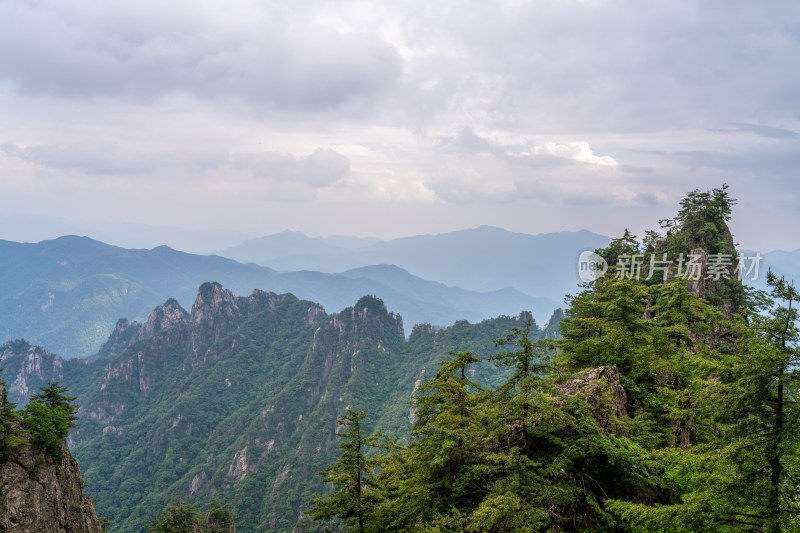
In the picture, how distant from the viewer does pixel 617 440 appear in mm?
11914

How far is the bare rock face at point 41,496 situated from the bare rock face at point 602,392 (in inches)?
1267

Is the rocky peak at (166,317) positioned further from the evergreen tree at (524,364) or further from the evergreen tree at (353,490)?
the evergreen tree at (524,364)

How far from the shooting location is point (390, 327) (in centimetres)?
14900

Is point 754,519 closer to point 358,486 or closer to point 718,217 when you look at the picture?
point 358,486

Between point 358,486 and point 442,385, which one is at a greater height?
point 442,385

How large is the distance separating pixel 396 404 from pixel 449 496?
101317 millimetres

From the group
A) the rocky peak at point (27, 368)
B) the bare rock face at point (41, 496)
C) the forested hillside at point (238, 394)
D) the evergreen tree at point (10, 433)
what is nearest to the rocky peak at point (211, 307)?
the forested hillside at point (238, 394)

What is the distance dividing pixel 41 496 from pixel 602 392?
114 ft

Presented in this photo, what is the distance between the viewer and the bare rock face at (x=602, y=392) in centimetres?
1378

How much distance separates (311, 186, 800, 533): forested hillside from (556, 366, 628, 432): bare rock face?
0.07 m

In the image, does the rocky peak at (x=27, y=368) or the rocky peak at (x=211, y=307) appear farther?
the rocky peak at (x=211, y=307)

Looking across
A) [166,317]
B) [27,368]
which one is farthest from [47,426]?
[27,368]

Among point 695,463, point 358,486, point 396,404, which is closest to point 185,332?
point 396,404

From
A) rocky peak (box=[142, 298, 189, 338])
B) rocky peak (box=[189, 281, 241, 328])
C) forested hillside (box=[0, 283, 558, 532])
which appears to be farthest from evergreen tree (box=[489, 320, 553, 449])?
rocky peak (box=[142, 298, 189, 338])
